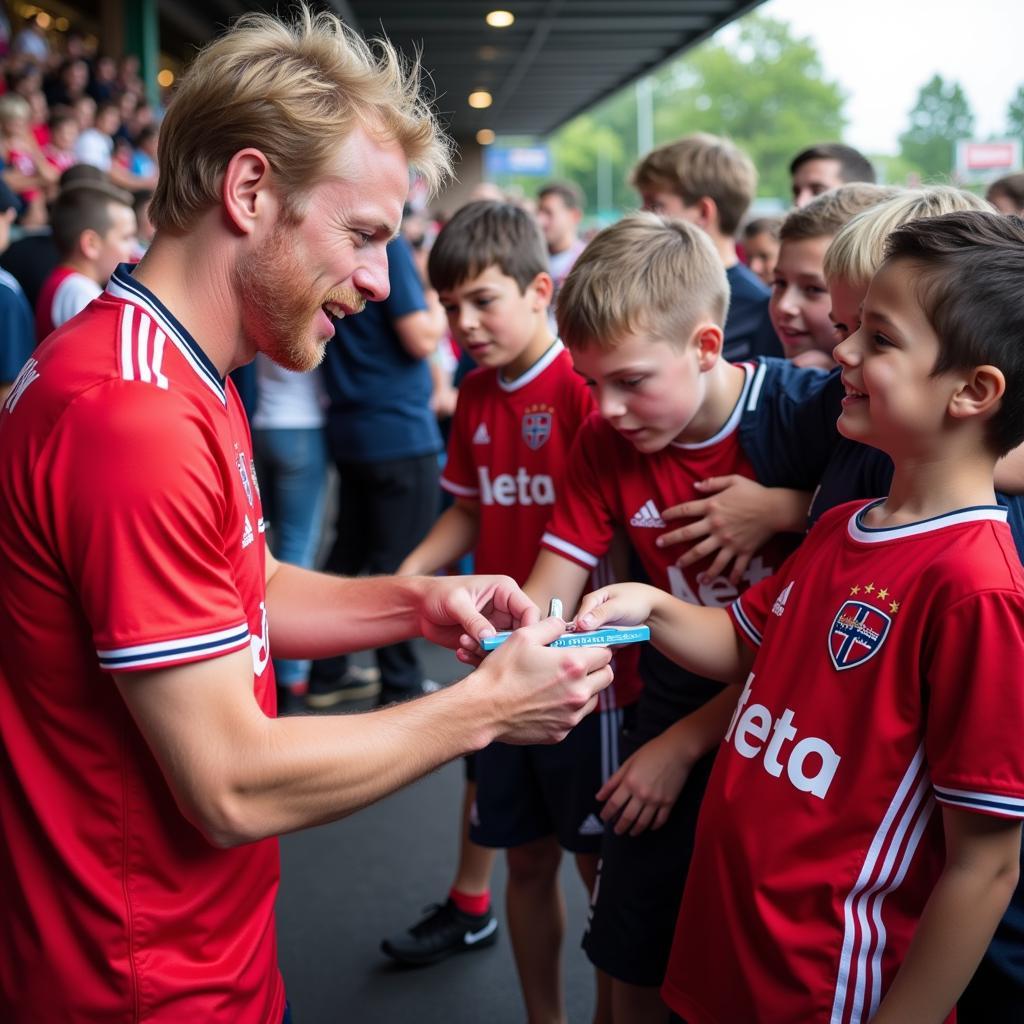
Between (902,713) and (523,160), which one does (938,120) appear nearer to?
(902,713)

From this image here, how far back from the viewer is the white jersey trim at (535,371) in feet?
8.71

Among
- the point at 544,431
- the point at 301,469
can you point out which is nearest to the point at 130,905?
the point at 544,431

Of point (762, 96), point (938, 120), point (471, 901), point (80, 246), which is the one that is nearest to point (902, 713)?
point (471, 901)

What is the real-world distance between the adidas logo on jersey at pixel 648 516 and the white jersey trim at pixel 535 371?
715mm

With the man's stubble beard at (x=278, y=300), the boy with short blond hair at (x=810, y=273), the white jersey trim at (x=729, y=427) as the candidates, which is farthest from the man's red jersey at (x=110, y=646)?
the boy with short blond hair at (x=810, y=273)

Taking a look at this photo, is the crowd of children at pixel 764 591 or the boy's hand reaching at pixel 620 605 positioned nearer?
the crowd of children at pixel 764 591

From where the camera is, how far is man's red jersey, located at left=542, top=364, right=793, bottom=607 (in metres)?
2.01

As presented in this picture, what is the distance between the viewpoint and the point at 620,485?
208 centimetres

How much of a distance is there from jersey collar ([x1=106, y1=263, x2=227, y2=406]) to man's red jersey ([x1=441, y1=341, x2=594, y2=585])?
1.16 m

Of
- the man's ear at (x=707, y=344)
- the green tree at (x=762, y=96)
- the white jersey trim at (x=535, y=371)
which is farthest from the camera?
the green tree at (x=762, y=96)

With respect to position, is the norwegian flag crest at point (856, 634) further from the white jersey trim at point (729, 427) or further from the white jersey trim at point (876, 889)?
the white jersey trim at point (729, 427)

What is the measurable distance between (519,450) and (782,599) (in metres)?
1.12

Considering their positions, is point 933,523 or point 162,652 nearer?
point 162,652

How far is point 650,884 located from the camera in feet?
6.50
